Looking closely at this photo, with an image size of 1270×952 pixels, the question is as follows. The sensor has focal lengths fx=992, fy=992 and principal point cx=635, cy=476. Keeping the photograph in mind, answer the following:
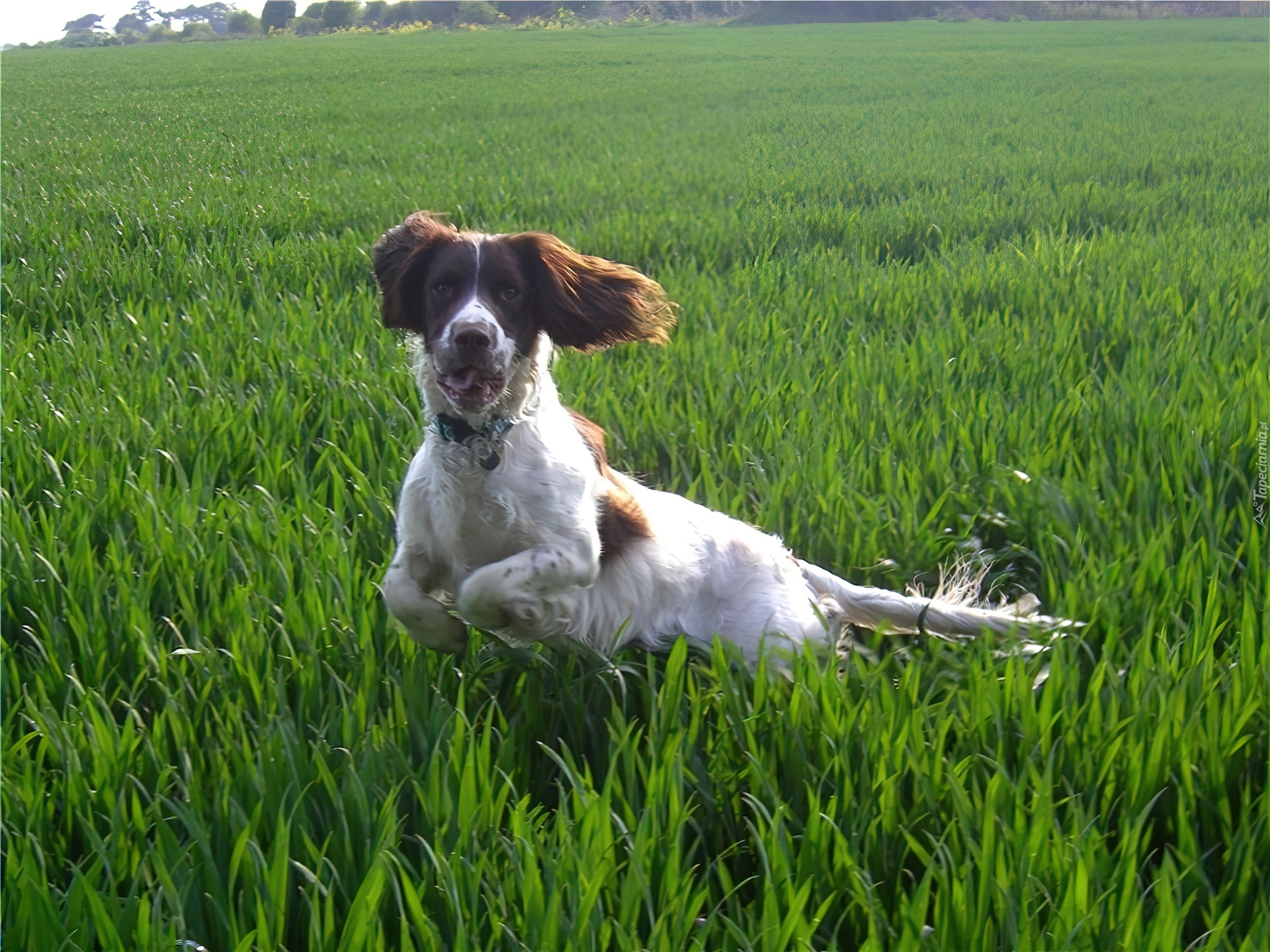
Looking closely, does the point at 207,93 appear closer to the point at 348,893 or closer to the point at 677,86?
the point at 677,86

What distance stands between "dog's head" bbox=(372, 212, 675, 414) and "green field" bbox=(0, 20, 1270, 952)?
2.18 feet

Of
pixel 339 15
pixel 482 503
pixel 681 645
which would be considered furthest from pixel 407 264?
pixel 339 15

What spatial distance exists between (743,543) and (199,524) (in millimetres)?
1539

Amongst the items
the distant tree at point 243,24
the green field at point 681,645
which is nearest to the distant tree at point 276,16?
the distant tree at point 243,24

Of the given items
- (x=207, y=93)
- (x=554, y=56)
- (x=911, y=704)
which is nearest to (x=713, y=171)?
(x=911, y=704)

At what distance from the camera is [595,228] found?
23.6ft

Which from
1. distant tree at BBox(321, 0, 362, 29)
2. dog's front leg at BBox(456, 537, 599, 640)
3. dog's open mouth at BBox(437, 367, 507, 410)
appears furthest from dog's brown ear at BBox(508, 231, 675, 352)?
distant tree at BBox(321, 0, 362, 29)

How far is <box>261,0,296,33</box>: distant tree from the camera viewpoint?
131ft

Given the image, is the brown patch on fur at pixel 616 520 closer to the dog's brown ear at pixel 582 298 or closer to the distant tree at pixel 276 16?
the dog's brown ear at pixel 582 298

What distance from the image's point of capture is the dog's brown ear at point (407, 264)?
2.28 m

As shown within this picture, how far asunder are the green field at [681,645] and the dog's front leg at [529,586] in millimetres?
171

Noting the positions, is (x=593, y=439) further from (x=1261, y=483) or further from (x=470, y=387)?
(x=1261, y=483)

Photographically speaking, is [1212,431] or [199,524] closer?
[199,524]

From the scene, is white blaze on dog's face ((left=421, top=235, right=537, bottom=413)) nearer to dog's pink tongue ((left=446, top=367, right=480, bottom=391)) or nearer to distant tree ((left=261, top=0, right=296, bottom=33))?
dog's pink tongue ((left=446, top=367, right=480, bottom=391))
